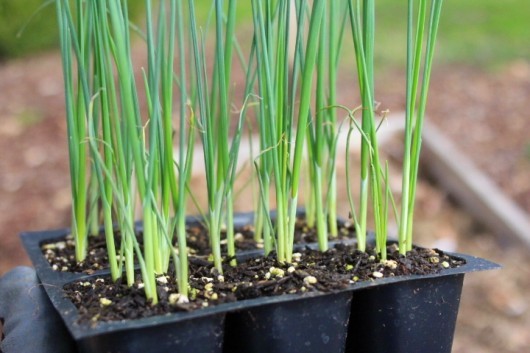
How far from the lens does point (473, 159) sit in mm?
2662

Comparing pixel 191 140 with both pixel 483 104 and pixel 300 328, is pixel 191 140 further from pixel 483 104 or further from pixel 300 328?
pixel 483 104

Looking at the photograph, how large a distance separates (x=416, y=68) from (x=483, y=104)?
232 cm

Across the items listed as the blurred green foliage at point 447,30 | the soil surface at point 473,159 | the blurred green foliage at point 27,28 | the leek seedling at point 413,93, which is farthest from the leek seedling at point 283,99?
the blurred green foliage at point 27,28

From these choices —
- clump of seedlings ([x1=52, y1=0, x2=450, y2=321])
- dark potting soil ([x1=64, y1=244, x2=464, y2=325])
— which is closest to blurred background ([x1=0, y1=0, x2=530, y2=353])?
clump of seedlings ([x1=52, y1=0, x2=450, y2=321])

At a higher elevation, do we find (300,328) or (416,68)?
(416,68)

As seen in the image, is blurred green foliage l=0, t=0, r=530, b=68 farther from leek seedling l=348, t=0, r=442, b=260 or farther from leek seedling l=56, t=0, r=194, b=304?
leek seedling l=56, t=0, r=194, b=304

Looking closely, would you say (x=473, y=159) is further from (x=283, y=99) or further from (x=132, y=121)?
(x=132, y=121)

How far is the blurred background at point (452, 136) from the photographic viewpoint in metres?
2.12

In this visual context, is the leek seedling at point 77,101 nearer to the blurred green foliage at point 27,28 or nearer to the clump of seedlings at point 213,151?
the clump of seedlings at point 213,151

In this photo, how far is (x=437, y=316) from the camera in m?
0.88

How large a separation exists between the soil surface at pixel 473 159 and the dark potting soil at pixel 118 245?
1.02 m

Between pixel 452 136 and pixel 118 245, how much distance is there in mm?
2046

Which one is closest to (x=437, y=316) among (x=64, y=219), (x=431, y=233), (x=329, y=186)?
(x=329, y=186)

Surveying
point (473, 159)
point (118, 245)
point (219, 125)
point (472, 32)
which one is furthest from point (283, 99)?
point (472, 32)
